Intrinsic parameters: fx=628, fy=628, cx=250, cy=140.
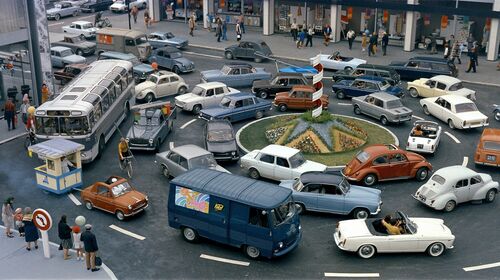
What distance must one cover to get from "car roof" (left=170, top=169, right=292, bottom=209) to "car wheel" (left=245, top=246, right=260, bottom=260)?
5.50 feet

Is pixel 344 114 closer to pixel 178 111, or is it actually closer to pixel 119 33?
pixel 178 111

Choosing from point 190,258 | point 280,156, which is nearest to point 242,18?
point 280,156

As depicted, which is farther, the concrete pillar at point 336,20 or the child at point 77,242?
the concrete pillar at point 336,20

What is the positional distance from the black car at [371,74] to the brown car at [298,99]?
16.0 ft

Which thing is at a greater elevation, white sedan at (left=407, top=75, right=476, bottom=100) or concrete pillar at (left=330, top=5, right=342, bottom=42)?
concrete pillar at (left=330, top=5, right=342, bottom=42)

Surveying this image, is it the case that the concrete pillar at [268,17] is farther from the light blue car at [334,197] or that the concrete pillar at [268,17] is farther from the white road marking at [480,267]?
the white road marking at [480,267]

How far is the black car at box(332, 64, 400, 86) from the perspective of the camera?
40969 millimetres

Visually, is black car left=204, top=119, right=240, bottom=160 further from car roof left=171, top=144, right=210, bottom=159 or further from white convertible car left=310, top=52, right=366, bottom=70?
white convertible car left=310, top=52, right=366, bottom=70

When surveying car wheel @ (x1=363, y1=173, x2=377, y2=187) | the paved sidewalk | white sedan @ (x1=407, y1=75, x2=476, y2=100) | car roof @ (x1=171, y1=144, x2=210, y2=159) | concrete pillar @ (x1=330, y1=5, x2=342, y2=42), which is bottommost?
the paved sidewalk

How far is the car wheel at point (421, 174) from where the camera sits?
28359 millimetres

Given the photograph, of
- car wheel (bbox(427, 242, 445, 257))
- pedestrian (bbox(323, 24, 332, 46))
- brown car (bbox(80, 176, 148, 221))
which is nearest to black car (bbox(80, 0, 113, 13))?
pedestrian (bbox(323, 24, 332, 46))

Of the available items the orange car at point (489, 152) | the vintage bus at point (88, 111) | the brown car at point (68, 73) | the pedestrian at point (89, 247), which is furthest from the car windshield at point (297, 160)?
the brown car at point (68, 73)

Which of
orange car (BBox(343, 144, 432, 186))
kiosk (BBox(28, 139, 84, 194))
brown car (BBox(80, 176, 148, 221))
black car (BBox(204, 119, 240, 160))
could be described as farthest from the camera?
black car (BBox(204, 119, 240, 160))

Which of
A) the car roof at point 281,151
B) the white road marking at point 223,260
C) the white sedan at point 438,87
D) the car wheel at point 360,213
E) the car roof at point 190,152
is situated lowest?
the white road marking at point 223,260
